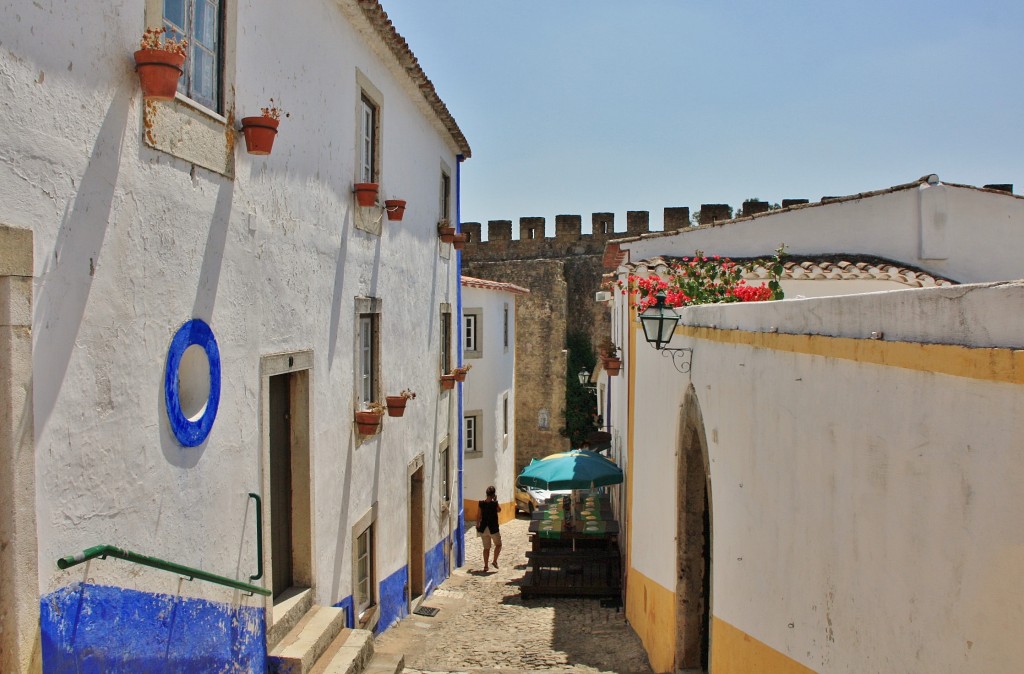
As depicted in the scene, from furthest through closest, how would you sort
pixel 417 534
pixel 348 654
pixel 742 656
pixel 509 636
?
1. pixel 417 534
2. pixel 509 636
3. pixel 348 654
4. pixel 742 656

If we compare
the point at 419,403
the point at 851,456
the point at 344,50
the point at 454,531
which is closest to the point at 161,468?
the point at 851,456

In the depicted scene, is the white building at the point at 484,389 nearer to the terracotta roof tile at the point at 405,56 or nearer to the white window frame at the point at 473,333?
the white window frame at the point at 473,333

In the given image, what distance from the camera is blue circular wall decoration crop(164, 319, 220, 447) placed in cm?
458

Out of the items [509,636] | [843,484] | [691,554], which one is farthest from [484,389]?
[843,484]

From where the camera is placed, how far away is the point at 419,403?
38.4 ft

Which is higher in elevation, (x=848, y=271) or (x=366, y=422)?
(x=848, y=271)

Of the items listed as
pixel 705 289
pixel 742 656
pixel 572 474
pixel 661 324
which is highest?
pixel 705 289

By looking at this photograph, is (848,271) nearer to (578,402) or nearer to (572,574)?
(572,574)

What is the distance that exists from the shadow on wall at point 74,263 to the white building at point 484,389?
1625 cm

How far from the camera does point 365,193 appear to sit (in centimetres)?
816

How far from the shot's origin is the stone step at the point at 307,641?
5820mm

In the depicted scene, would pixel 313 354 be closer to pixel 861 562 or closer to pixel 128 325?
pixel 128 325

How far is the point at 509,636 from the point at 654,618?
79.5 inches

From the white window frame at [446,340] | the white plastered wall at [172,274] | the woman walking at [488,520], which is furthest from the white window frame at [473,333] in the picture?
the white plastered wall at [172,274]
